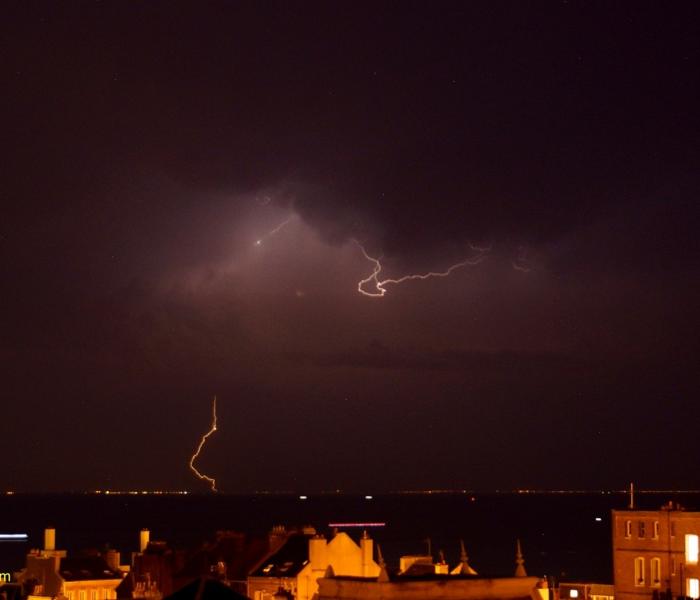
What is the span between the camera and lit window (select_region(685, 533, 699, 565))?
70.4 m

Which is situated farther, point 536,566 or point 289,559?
point 536,566

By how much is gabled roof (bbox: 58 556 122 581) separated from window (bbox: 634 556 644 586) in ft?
88.5

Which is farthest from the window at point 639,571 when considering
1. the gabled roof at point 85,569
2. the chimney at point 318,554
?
the gabled roof at point 85,569

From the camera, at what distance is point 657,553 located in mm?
72562

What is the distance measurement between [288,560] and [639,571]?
1776cm

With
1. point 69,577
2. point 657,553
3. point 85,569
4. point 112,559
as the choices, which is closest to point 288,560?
point 69,577

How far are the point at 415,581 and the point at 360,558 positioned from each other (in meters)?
37.8

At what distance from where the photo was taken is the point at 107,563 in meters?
80.8

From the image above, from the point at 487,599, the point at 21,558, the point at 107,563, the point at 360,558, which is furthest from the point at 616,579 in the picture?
the point at 21,558

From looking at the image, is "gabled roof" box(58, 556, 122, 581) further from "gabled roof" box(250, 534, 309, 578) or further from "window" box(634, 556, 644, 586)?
"window" box(634, 556, 644, 586)

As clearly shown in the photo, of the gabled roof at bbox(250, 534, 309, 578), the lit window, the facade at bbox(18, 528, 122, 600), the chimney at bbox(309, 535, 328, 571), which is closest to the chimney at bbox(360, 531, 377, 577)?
the chimney at bbox(309, 535, 328, 571)

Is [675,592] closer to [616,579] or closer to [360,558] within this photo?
[616,579]

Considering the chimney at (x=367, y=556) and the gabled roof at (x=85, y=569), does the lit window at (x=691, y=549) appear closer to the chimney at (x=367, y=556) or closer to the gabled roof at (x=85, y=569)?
the chimney at (x=367, y=556)

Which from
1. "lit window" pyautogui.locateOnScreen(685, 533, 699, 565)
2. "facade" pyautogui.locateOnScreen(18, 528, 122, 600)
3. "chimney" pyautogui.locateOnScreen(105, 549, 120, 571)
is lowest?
"facade" pyautogui.locateOnScreen(18, 528, 122, 600)
